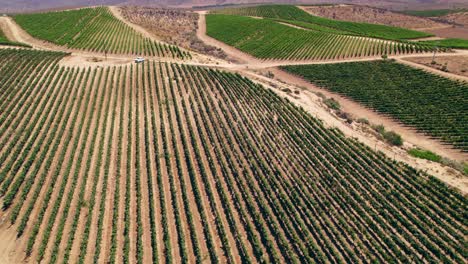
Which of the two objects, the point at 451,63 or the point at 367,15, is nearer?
the point at 451,63

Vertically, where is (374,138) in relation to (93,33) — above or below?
below

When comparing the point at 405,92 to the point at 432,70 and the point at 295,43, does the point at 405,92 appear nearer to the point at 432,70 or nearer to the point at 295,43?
the point at 432,70

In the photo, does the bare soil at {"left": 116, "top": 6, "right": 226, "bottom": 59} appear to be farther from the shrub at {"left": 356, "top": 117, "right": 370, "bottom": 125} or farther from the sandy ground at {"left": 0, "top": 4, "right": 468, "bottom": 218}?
the shrub at {"left": 356, "top": 117, "right": 370, "bottom": 125}

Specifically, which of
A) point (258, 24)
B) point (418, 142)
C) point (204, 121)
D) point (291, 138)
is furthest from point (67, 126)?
point (258, 24)

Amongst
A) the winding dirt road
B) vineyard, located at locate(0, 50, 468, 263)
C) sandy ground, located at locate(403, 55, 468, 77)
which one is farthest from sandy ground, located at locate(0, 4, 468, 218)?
vineyard, located at locate(0, 50, 468, 263)

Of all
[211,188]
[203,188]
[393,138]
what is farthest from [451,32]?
[203,188]

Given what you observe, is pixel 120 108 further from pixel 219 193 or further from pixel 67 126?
pixel 219 193

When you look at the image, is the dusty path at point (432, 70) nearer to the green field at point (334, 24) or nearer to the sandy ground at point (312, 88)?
the sandy ground at point (312, 88)
